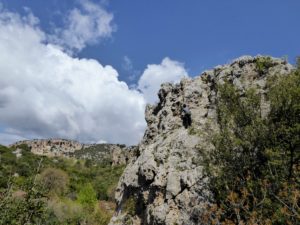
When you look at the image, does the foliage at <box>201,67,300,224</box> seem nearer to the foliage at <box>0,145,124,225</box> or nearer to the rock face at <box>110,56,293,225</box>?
the rock face at <box>110,56,293,225</box>

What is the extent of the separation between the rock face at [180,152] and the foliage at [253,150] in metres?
1.10

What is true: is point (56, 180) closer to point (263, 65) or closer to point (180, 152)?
point (180, 152)

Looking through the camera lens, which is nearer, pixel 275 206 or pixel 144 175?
pixel 275 206

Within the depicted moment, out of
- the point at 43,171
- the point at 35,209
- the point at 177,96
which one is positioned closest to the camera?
the point at 35,209

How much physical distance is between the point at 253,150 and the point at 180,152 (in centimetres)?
636

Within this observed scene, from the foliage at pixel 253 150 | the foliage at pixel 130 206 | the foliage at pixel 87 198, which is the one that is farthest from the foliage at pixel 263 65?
the foliage at pixel 87 198

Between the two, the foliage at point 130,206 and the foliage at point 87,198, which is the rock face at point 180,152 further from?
the foliage at point 87,198

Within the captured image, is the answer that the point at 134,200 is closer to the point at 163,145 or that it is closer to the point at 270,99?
the point at 163,145

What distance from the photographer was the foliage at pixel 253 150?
17.4 m

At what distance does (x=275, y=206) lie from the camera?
16016 millimetres

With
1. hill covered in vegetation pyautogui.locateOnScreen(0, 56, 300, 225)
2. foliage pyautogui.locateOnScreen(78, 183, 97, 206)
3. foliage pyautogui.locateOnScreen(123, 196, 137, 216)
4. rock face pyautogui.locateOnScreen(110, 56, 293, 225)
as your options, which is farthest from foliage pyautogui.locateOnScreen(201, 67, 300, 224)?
foliage pyautogui.locateOnScreen(78, 183, 97, 206)

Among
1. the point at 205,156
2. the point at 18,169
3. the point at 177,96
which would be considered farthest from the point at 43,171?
the point at 205,156

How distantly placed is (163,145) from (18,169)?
80795mm

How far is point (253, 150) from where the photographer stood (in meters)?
19.7
